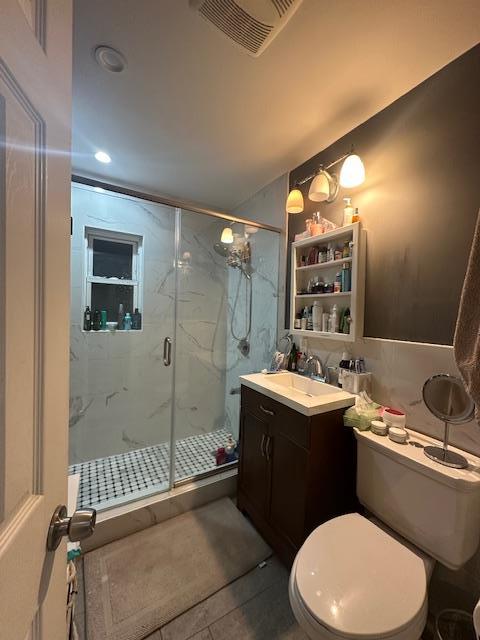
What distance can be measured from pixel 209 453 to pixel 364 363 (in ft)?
5.13

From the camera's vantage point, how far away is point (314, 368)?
1.71m

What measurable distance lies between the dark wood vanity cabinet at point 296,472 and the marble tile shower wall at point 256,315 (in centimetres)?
76

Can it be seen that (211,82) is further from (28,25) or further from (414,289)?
(414,289)

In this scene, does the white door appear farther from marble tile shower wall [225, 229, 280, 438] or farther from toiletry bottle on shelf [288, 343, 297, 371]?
marble tile shower wall [225, 229, 280, 438]

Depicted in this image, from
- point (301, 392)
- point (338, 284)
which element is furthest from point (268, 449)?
point (338, 284)

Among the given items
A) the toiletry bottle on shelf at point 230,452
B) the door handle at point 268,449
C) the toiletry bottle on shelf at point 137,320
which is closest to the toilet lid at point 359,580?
the door handle at point 268,449

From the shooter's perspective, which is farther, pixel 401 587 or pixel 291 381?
pixel 291 381

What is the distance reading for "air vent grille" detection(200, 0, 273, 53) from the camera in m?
0.90

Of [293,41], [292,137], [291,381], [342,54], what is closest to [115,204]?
[292,137]

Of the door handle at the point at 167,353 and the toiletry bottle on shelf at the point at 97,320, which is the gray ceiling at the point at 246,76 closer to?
the toiletry bottle on shelf at the point at 97,320

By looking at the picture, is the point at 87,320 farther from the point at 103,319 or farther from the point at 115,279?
the point at 115,279

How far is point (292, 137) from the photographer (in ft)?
5.27

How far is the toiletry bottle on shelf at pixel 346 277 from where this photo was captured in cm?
148

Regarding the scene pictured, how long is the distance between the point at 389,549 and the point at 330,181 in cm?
178
